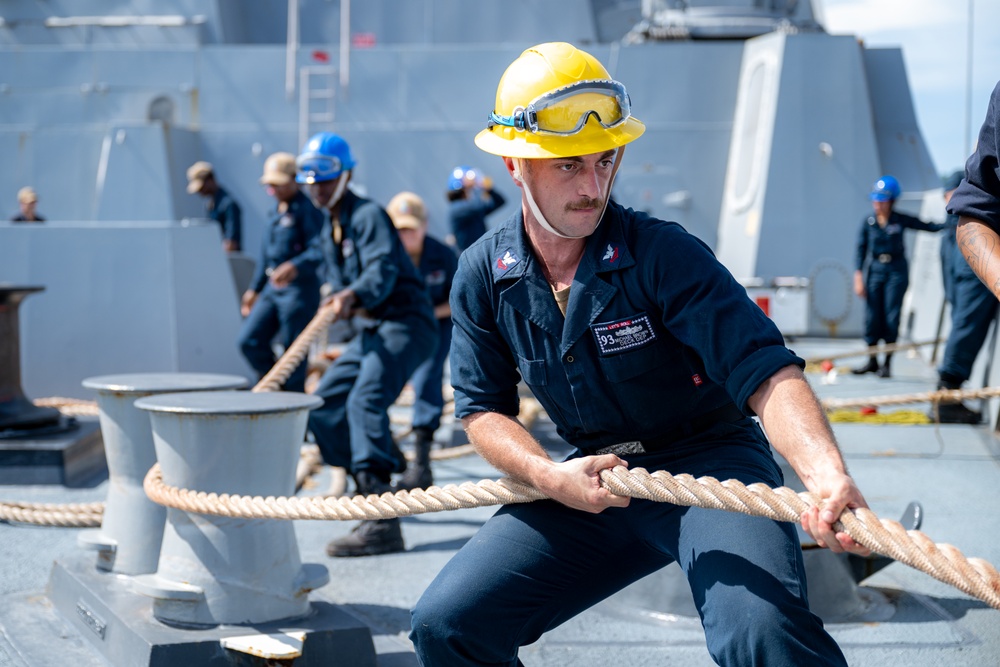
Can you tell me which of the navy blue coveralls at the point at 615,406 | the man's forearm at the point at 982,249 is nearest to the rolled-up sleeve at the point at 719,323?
the navy blue coveralls at the point at 615,406

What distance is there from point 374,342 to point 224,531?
1633mm

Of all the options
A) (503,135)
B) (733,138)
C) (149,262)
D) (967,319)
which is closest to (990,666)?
(503,135)

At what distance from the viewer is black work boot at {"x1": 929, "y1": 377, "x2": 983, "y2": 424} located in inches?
284

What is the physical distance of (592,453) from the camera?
2402 millimetres

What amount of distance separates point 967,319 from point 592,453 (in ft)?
17.8

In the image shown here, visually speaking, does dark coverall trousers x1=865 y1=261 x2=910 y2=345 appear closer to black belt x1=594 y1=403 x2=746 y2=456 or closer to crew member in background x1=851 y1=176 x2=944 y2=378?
crew member in background x1=851 y1=176 x2=944 y2=378

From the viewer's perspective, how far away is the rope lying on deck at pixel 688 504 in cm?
171

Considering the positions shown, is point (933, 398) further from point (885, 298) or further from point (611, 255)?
point (885, 298)

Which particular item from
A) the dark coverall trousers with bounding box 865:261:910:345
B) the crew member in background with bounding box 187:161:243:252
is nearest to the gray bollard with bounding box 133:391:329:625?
the crew member in background with bounding box 187:161:243:252

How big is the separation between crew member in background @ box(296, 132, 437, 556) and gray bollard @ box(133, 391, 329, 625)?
45.5 inches

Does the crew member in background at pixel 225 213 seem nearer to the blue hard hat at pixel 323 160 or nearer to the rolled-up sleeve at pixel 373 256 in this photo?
the blue hard hat at pixel 323 160

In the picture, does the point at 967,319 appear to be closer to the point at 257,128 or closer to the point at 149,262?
the point at 149,262

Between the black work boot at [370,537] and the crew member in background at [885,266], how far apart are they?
6.53 metres

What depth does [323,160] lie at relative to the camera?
4727 millimetres
